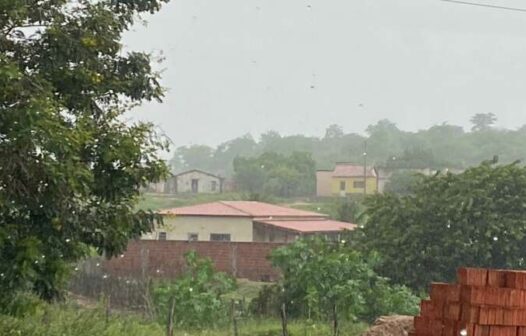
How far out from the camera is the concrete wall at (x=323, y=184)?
60500mm

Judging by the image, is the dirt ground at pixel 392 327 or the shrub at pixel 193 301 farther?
the shrub at pixel 193 301

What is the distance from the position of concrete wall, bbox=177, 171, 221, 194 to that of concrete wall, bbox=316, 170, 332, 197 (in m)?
6.94

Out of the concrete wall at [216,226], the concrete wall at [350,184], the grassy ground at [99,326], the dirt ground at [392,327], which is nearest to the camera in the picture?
the dirt ground at [392,327]

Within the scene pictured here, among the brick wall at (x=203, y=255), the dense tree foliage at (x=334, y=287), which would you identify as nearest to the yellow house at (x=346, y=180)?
the brick wall at (x=203, y=255)

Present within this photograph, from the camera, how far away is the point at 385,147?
8800 centimetres

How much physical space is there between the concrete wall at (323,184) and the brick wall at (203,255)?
94.9 feet

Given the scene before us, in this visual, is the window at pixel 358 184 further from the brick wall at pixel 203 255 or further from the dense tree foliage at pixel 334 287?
the dense tree foliage at pixel 334 287

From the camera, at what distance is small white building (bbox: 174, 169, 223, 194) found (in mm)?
60875

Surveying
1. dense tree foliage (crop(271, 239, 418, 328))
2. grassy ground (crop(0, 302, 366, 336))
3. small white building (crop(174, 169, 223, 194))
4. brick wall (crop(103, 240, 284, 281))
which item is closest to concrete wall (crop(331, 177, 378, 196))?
small white building (crop(174, 169, 223, 194))

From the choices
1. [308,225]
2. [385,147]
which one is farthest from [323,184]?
[385,147]

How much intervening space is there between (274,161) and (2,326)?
169ft

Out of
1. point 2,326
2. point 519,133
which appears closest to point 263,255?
point 2,326

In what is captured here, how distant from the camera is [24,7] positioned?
9367 mm

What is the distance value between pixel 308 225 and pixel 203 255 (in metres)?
7.38
